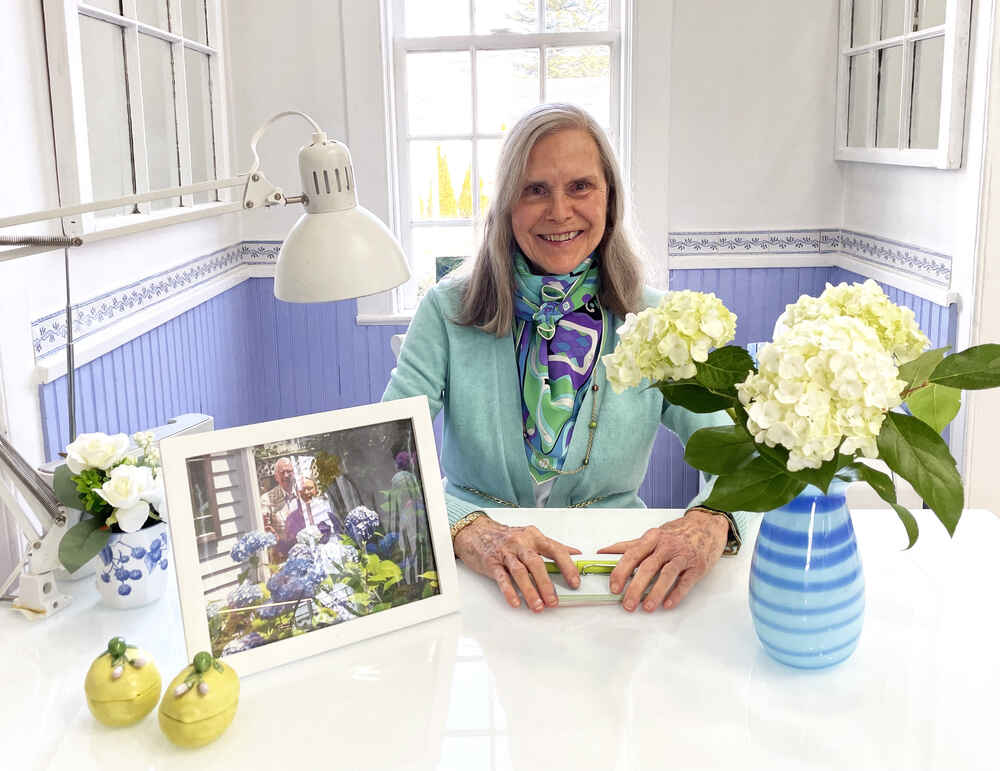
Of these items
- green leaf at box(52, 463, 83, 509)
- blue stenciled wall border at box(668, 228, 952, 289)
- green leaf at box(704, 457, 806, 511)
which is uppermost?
blue stenciled wall border at box(668, 228, 952, 289)

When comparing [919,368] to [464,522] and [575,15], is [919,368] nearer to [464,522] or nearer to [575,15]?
[464,522]

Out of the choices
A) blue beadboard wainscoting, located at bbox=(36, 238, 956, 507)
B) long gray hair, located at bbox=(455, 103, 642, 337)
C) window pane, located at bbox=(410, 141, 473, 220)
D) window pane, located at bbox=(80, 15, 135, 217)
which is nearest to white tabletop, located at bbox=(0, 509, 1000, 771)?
long gray hair, located at bbox=(455, 103, 642, 337)

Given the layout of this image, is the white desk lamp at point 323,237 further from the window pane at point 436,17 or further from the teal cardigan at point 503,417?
the window pane at point 436,17

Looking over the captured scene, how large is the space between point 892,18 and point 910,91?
32 cm

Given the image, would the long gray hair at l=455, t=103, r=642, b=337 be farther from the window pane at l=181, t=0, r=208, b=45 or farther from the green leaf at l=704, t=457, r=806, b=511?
the window pane at l=181, t=0, r=208, b=45

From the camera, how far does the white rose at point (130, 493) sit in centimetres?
116

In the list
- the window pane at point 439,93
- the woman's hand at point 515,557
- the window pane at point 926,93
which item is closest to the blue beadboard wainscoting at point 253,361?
the window pane at point 439,93

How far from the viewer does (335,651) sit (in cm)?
112

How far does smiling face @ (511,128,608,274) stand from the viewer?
182 centimetres

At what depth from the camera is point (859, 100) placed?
320 cm

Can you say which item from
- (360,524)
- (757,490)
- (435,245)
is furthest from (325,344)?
(757,490)

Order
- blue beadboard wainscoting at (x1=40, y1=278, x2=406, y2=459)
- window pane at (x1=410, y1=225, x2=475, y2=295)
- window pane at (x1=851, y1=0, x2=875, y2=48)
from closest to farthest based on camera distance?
blue beadboard wainscoting at (x1=40, y1=278, x2=406, y2=459) → window pane at (x1=851, y1=0, x2=875, y2=48) → window pane at (x1=410, y1=225, x2=475, y2=295)

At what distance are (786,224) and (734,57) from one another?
639mm

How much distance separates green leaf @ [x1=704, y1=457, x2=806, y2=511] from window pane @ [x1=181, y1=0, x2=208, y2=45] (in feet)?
Answer: 8.46
